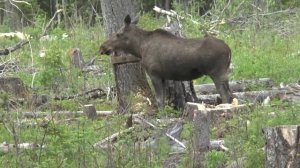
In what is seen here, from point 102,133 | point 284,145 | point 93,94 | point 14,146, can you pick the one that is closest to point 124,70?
point 93,94

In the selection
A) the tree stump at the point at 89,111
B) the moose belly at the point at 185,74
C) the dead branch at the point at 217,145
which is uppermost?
the moose belly at the point at 185,74

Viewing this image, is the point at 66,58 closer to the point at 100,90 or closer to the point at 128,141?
the point at 100,90

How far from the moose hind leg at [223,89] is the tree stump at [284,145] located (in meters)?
5.01

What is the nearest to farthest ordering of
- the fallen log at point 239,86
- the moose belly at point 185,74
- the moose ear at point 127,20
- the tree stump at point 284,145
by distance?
the tree stump at point 284,145 → the moose belly at point 185,74 → the moose ear at point 127,20 → the fallen log at point 239,86

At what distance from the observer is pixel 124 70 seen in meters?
12.5

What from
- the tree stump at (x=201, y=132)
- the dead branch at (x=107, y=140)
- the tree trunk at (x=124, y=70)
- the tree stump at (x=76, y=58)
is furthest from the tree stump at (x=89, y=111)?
the tree stump at (x=76, y=58)

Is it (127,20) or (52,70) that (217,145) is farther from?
(52,70)

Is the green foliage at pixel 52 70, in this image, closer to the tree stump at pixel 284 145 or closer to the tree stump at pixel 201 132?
the tree stump at pixel 201 132

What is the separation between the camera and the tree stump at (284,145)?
6645 millimetres

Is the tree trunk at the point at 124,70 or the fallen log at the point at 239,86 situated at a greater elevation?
the tree trunk at the point at 124,70

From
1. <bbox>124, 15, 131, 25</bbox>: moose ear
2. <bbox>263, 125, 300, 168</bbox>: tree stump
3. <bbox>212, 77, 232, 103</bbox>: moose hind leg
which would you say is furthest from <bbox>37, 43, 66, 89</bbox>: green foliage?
<bbox>263, 125, 300, 168</bbox>: tree stump

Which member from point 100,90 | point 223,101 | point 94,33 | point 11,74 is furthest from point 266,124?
point 94,33

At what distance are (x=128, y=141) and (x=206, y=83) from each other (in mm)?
6636

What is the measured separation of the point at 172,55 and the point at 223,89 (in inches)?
39.0
